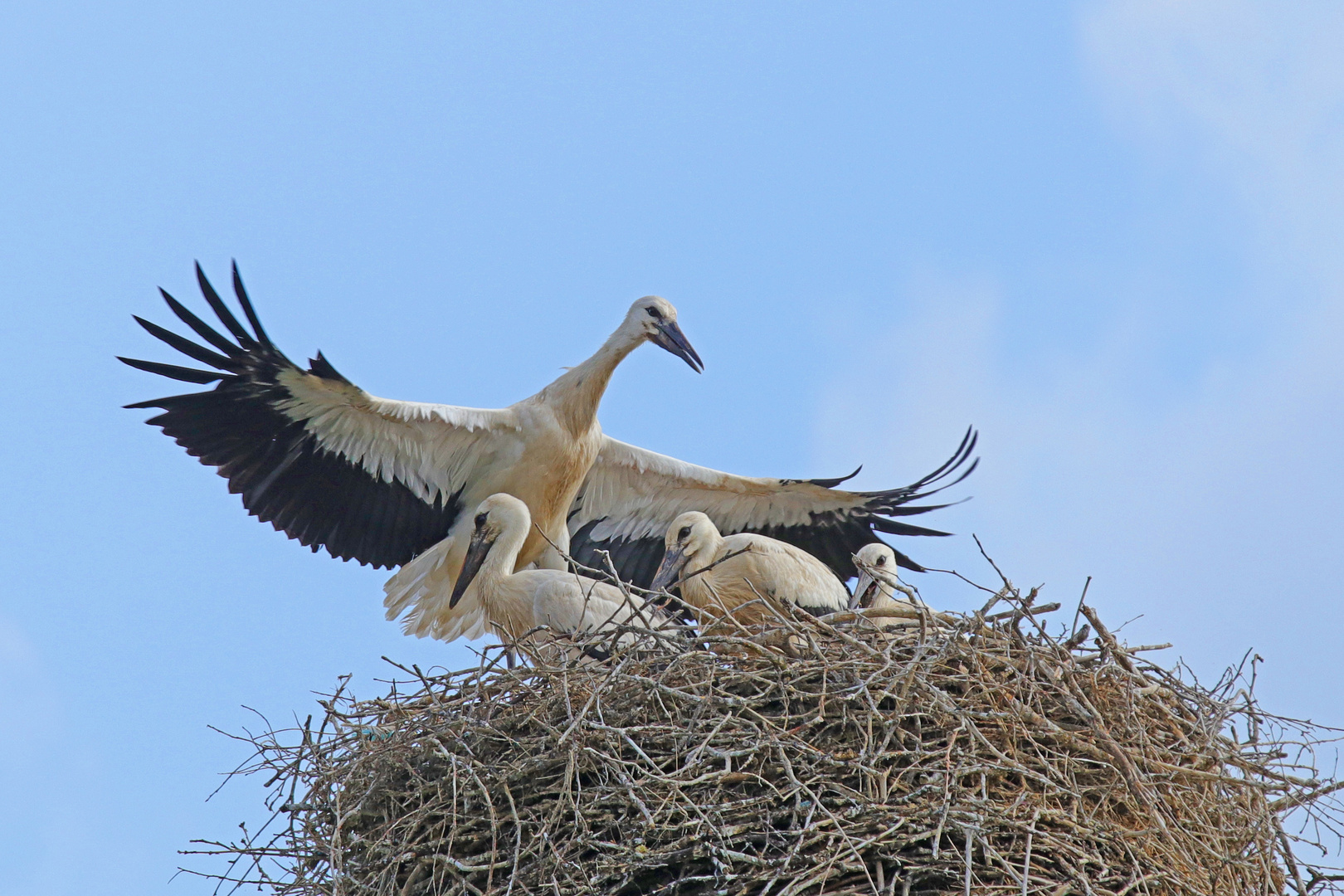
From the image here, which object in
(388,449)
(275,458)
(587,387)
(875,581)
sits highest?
(587,387)

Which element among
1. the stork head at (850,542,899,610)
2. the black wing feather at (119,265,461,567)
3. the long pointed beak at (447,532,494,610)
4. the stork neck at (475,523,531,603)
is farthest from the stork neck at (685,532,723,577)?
the black wing feather at (119,265,461,567)

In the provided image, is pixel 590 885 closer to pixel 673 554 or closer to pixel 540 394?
pixel 673 554

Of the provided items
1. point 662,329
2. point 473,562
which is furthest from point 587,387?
point 473,562

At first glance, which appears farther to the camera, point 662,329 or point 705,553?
point 662,329

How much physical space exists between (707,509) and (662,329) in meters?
Result: 1.12

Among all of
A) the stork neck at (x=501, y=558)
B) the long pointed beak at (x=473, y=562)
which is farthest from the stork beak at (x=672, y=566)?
the long pointed beak at (x=473, y=562)

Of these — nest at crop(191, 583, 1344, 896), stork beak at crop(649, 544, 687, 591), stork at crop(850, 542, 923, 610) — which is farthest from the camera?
stork beak at crop(649, 544, 687, 591)

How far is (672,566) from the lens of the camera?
19.7 feet

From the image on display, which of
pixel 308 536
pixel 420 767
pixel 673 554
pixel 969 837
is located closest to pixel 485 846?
pixel 420 767

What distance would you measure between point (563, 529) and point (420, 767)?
2.77m

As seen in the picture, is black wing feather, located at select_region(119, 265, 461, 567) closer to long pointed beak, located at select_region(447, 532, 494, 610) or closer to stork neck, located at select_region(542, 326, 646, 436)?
stork neck, located at select_region(542, 326, 646, 436)

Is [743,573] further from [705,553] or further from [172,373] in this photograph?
[172,373]

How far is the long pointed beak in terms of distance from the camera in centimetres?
626

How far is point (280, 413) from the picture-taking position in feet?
22.1
